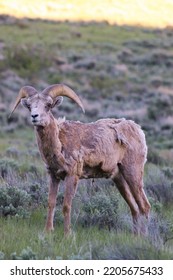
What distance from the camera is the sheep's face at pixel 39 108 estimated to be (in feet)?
30.3

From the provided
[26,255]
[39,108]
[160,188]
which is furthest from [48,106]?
[160,188]

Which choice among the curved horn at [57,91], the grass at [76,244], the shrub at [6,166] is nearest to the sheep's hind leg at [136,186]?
the grass at [76,244]

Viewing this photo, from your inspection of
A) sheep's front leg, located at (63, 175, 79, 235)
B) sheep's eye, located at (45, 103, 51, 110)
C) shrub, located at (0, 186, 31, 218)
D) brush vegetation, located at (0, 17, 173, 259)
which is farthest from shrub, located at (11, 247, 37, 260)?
shrub, located at (0, 186, 31, 218)

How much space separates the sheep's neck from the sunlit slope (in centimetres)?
4809

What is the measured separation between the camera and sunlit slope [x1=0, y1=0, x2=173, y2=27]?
5934cm

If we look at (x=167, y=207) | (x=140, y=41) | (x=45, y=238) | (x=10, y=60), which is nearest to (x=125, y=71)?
(x=10, y=60)

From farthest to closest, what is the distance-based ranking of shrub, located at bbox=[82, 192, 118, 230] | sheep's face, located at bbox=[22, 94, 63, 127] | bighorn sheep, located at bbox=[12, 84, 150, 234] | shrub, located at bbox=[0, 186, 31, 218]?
Result: shrub, located at bbox=[0, 186, 31, 218] → shrub, located at bbox=[82, 192, 118, 230] → bighorn sheep, located at bbox=[12, 84, 150, 234] → sheep's face, located at bbox=[22, 94, 63, 127]

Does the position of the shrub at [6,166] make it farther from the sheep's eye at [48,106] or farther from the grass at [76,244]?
the sheep's eye at [48,106]

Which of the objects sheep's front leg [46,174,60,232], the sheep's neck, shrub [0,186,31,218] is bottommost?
shrub [0,186,31,218]

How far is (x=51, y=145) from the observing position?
9695 mm

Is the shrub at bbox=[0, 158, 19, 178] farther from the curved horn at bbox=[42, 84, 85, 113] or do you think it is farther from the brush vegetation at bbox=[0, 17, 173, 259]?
the curved horn at bbox=[42, 84, 85, 113]

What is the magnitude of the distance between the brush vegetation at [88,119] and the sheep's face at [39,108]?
1380 mm

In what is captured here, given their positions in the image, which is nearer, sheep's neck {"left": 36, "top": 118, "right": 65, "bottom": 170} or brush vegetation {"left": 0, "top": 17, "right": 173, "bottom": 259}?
brush vegetation {"left": 0, "top": 17, "right": 173, "bottom": 259}
